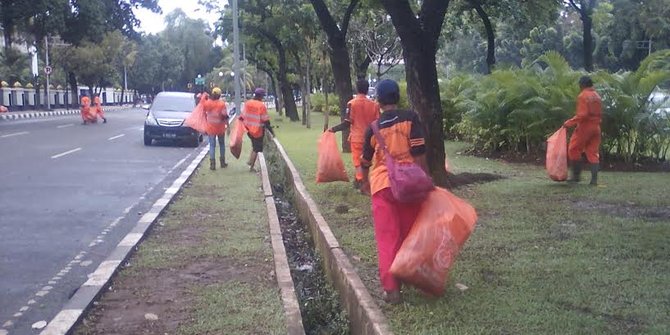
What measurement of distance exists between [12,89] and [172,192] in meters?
42.0

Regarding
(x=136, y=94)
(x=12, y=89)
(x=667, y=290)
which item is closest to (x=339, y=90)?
(x=667, y=290)

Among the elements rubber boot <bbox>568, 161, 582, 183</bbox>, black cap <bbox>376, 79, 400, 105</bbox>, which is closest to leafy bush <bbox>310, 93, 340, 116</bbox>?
rubber boot <bbox>568, 161, 582, 183</bbox>

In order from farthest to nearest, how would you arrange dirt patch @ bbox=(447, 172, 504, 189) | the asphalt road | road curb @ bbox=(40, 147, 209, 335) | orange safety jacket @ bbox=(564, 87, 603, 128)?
dirt patch @ bbox=(447, 172, 504, 189) → orange safety jacket @ bbox=(564, 87, 603, 128) → the asphalt road → road curb @ bbox=(40, 147, 209, 335)

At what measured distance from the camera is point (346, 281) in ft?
16.9

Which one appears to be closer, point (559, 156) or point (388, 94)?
point (388, 94)

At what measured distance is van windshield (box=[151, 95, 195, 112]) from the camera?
20.3 meters

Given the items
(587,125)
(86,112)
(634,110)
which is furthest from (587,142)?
(86,112)

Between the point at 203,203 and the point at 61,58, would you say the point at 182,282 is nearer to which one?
the point at 203,203

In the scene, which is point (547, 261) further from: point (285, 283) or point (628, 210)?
point (628, 210)

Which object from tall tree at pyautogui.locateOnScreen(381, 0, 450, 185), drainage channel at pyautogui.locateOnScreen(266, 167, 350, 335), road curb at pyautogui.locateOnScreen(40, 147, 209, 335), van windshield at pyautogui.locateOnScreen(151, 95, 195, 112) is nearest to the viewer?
road curb at pyautogui.locateOnScreen(40, 147, 209, 335)

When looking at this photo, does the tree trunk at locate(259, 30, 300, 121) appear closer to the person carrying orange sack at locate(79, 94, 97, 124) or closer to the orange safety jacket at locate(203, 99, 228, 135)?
the person carrying orange sack at locate(79, 94, 97, 124)

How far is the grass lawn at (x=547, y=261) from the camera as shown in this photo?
4.32 meters

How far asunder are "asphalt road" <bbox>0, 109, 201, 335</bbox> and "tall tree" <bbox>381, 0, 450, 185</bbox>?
3.89 meters

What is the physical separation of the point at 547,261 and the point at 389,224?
173 centimetres
